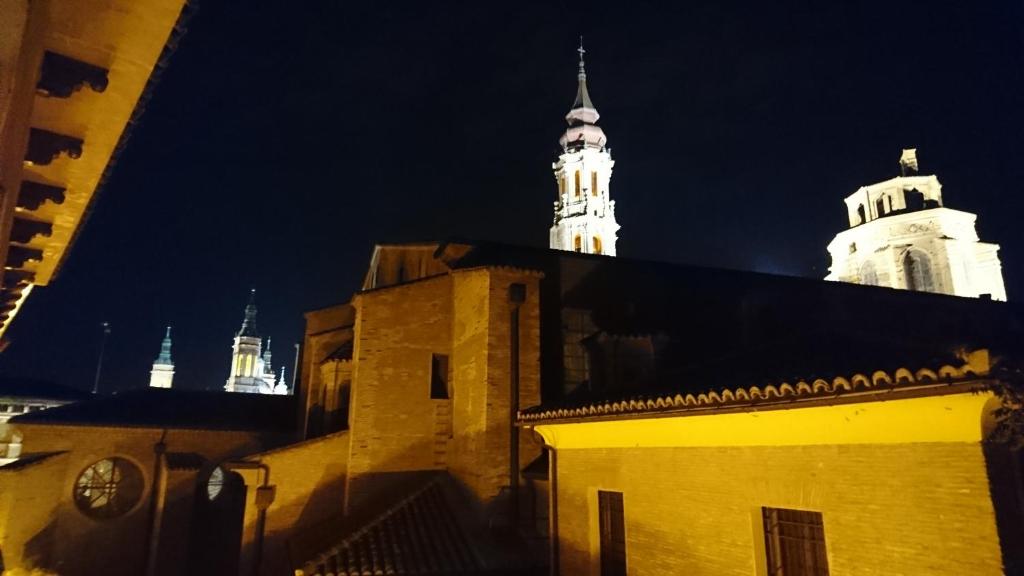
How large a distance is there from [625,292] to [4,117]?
49.5 feet

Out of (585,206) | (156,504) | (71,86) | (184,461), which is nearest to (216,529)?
(156,504)

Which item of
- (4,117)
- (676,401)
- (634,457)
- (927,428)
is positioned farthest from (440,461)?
(4,117)

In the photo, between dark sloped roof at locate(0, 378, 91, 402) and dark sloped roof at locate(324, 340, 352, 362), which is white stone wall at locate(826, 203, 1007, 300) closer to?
dark sloped roof at locate(324, 340, 352, 362)

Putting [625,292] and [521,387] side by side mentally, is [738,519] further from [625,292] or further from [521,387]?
[625,292]

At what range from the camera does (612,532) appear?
29.6 ft

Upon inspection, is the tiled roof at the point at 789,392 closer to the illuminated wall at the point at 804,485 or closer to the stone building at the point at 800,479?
the stone building at the point at 800,479

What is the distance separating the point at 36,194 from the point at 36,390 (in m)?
41.0

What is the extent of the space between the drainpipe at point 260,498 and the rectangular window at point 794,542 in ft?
37.0

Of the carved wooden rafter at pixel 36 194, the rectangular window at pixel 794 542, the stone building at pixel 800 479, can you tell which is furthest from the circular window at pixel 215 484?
the rectangular window at pixel 794 542

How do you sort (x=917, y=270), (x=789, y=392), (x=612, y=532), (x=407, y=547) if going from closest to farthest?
(x=789, y=392)
(x=612, y=532)
(x=407, y=547)
(x=917, y=270)

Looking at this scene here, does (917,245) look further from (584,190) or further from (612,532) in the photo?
(612,532)

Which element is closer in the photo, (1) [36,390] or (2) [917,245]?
(2) [917,245]

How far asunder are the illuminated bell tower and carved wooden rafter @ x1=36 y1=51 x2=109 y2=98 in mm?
83262

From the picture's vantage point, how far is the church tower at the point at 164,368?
286ft
